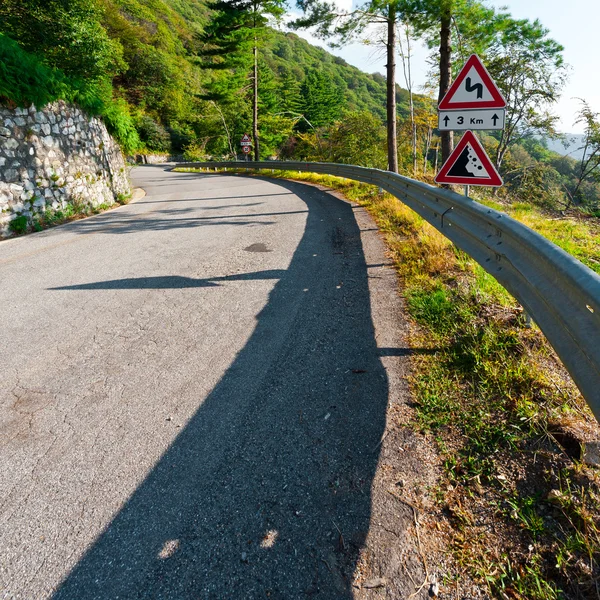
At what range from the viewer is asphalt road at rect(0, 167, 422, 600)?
165 centimetres

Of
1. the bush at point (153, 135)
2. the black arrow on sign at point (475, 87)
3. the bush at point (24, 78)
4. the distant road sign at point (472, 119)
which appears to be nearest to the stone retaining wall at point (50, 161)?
the bush at point (24, 78)

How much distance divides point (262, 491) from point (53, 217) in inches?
368

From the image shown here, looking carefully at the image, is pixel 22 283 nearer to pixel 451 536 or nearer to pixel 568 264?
pixel 451 536

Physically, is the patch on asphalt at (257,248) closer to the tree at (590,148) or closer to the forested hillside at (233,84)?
the forested hillside at (233,84)

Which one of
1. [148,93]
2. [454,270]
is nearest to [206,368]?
[454,270]

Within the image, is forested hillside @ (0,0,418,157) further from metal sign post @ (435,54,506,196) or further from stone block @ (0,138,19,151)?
metal sign post @ (435,54,506,196)

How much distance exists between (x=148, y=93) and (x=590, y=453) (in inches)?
2781

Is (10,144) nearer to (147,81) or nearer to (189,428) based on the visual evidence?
(189,428)

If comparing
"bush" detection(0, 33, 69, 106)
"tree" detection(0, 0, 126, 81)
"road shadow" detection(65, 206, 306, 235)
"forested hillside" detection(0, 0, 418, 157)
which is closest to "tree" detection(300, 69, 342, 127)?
"forested hillside" detection(0, 0, 418, 157)

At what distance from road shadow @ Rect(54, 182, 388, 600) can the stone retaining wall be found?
301 inches

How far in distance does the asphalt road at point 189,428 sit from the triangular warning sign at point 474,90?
2.23 meters

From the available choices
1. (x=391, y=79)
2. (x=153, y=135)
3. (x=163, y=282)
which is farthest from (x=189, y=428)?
(x=153, y=135)

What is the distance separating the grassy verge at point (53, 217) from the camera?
25.8 ft

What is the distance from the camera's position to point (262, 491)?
199 centimetres
